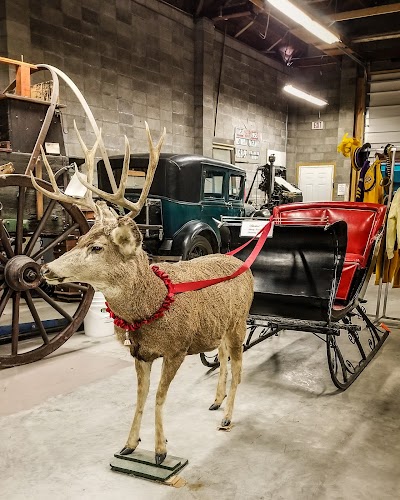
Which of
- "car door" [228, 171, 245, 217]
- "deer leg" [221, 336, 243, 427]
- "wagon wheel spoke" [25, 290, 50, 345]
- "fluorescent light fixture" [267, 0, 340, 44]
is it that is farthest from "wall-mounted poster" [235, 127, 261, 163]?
"deer leg" [221, 336, 243, 427]

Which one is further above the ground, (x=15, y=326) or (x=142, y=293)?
(x=142, y=293)

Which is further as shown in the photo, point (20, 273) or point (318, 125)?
point (318, 125)

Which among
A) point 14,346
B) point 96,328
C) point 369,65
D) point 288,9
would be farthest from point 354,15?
point 14,346

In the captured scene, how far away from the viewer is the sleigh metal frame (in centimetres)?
336

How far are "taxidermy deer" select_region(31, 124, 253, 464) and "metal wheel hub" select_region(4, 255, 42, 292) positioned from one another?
54.1 inches

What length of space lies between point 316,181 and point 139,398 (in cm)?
1186

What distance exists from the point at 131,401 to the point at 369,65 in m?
12.0

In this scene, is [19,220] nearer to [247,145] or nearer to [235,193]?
[235,193]

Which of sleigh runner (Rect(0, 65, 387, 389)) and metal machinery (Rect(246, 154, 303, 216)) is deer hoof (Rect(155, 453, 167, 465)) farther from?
metal machinery (Rect(246, 154, 303, 216))

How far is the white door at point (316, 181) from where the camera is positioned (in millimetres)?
13023

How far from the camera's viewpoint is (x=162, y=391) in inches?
87.1

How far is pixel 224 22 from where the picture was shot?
10477mm

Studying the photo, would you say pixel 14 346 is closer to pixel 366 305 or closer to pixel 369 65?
pixel 366 305

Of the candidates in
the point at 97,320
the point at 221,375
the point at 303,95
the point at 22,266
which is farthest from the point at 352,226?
the point at 303,95
